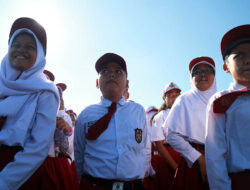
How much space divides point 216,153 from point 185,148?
0.82 m

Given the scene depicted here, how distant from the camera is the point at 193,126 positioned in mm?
2672

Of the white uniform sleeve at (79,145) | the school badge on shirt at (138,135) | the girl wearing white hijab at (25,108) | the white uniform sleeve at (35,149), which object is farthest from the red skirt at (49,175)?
the school badge on shirt at (138,135)

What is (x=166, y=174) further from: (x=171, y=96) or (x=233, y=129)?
(x=233, y=129)

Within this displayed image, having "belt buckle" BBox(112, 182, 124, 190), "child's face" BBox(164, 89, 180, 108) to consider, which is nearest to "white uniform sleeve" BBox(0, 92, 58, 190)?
"belt buckle" BBox(112, 182, 124, 190)

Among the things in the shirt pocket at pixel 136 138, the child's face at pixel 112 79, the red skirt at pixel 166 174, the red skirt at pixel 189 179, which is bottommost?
the red skirt at pixel 166 174

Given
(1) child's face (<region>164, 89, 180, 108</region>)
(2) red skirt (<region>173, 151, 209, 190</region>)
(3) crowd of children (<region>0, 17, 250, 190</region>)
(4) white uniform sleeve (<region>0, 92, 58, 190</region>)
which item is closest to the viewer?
(4) white uniform sleeve (<region>0, 92, 58, 190</region>)

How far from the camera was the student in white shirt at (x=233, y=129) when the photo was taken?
1614mm

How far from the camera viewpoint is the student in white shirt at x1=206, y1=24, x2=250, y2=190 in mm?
1614

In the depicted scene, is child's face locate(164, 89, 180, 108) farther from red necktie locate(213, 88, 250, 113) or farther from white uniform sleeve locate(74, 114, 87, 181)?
red necktie locate(213, 88, 250, 113)

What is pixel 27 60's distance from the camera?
213cm

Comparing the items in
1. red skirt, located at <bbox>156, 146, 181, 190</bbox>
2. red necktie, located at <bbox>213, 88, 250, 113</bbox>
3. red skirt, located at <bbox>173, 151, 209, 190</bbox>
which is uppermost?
red necktie, located at <bbox>213, 88, 250, 113</bbox>

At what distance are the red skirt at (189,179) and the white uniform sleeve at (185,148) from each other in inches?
3.5

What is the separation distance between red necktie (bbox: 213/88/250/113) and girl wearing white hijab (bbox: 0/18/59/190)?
154 cm

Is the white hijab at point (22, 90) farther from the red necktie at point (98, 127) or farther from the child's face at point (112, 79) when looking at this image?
the child's face at point (112, 79)
